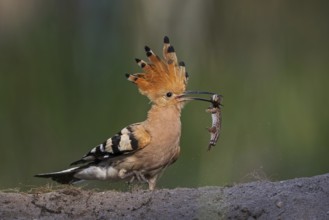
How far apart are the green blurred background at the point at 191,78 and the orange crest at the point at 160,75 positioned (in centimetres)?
34

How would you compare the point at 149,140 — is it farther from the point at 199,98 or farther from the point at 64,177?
the point at 64,177

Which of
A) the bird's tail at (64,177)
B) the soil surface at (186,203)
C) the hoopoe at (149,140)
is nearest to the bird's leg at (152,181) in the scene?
the hoopoe at (149,140)

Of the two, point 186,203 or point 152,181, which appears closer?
point 186,203

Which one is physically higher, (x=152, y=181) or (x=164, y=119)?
(x=164, y=119)

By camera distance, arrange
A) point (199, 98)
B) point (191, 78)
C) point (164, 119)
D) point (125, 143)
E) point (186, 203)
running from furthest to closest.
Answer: point (191, 78) < point (199, 98) < point (164, 119) < point (125, 143) < point (186, 203)

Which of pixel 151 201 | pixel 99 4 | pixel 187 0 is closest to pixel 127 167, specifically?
pixel 151 201

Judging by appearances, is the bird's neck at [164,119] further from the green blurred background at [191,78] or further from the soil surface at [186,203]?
the soil surface at [186,203]

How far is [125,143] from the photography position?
520 centimetres

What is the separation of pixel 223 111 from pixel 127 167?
1.05 m

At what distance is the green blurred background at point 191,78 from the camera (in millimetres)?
5785

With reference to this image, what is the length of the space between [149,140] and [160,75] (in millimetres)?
486

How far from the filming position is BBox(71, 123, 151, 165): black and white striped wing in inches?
204

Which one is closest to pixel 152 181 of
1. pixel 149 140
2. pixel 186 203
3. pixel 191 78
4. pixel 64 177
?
pixel 149 140

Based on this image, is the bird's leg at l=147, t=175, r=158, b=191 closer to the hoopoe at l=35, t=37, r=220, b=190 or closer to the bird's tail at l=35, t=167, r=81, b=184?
the hoopoe at l=35, t=37, r=220, b=190
